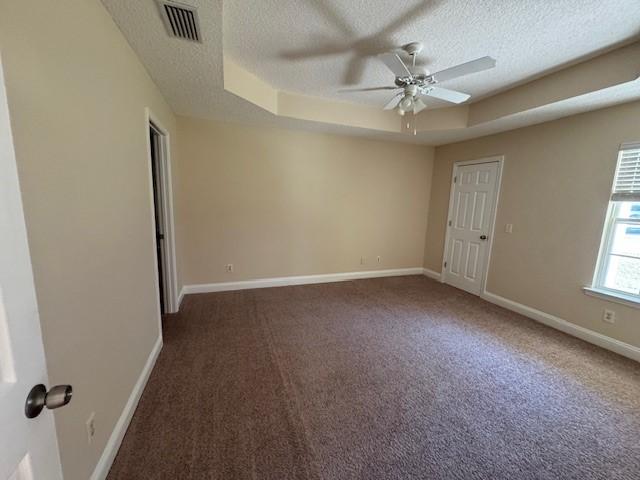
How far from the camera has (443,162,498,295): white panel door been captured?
3977mm

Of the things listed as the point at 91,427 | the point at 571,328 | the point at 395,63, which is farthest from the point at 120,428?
the point at 571,328

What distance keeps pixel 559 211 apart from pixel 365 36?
2.95 metres

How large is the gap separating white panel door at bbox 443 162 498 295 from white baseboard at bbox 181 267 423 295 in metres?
0.86

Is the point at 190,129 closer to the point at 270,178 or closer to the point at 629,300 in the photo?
the point at 270,178

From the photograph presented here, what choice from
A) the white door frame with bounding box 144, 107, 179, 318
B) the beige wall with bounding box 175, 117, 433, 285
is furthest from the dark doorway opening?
the beige wall with bounding box 175, 117, 433, 285

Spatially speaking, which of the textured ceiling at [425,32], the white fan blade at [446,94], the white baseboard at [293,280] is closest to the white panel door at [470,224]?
the white baseboard at [293,280]

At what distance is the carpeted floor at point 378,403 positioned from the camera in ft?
4.87

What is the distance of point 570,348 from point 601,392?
0.72 metres

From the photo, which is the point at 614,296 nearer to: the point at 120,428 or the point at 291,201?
the point at 291,201

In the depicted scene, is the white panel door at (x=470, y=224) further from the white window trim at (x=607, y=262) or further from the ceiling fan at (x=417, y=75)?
the ceiling fan at (x=417, y=75)

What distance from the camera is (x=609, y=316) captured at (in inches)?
107

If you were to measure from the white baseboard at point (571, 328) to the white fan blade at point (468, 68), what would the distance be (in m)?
2.94

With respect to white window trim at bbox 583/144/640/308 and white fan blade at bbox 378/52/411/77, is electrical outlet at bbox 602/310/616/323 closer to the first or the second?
white window trim at bbox 583/144/640/308

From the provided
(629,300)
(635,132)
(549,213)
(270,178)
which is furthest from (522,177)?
(270,178)
